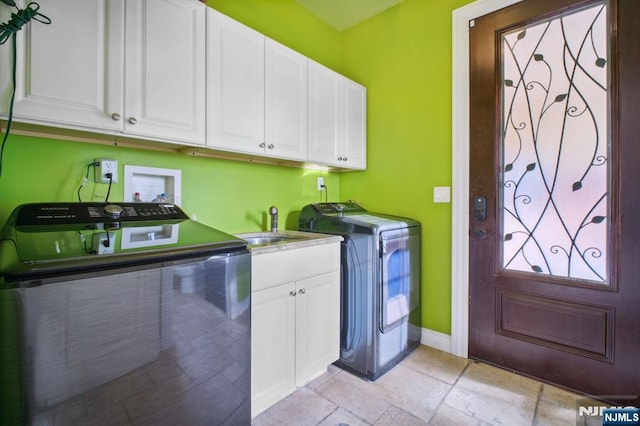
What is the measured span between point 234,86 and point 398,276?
162 centimetres

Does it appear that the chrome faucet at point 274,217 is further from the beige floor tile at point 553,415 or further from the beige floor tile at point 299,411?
the beige floor tile at point 553,415

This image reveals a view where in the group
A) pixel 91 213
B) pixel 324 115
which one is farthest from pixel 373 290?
pixel 91 213

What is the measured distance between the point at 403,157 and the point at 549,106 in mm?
976

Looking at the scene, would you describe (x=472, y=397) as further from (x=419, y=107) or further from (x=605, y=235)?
(x=419, y=107)

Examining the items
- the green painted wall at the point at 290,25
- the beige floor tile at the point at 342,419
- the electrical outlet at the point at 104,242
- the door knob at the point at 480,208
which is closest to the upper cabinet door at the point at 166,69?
the electrical outlet at the point at 104,242

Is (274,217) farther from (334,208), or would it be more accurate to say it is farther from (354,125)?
(354,125)

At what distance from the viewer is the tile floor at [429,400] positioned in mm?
1465

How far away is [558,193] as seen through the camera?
1721 mm

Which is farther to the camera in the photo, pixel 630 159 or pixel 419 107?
pixel 419 107

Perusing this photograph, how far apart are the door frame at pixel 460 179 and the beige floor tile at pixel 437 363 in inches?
3.8

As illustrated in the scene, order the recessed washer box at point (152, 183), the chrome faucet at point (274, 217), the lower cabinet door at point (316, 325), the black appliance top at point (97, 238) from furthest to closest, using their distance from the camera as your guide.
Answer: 1. the chrome faucet at point (274, 217)
2. the lower cabinet door at point (316, 325)
3. the recessed washer box at point (152, 183)
4. the black appliance top at point (97, 238)

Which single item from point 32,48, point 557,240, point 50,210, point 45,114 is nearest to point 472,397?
point 557,240

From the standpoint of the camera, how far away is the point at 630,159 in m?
1.51

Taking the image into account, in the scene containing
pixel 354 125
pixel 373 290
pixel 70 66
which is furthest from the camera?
pixel 354 125
